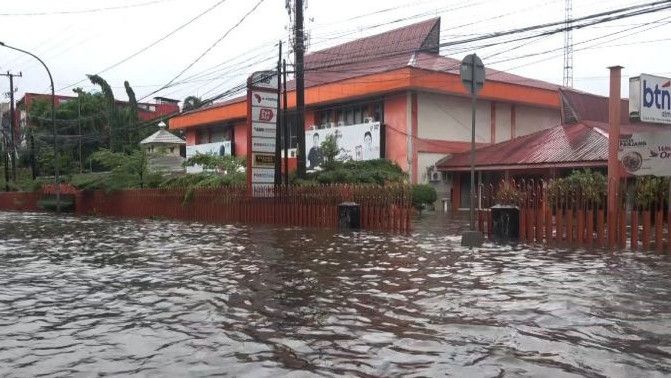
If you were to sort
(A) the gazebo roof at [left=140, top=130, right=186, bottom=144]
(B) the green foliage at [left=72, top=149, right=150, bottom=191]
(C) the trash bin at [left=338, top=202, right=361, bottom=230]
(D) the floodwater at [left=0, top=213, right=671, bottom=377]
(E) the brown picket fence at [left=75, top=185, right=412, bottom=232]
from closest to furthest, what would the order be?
(D) the floodwater at [left=0, top=213, right=671, bottom=377], (E) the brown picket fence at [left=75, top=185, right=412, bottom=232], (C) the trash bin at [left=338, top=202, right=361, bottom=230], (B) the green foliage at [left=72, top=149, right=150, bottom=191], (A) the gazebo roof at [left=140, top=130, right=186, bottom=144]

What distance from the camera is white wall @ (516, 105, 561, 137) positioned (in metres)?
34.5

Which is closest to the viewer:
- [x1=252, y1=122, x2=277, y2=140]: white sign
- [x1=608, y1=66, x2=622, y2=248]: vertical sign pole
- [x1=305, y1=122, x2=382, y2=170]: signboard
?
[x1=608, y1=66, x2=622, y2=248]: vertical sign pole

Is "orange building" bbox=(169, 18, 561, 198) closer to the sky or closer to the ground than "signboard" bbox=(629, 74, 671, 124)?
closer to the sky

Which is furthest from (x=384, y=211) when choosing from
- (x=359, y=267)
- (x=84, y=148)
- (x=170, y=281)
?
(x=84, y=148)

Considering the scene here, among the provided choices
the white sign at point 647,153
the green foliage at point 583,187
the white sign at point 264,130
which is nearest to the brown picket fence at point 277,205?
the white sign at point 264,130

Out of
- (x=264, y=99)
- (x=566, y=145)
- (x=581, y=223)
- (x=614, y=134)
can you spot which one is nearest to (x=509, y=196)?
(x=581, y=223)

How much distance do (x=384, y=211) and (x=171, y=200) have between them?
44.3 feet

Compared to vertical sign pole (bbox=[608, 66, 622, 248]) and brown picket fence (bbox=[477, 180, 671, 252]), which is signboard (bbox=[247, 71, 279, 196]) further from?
vertical sign pole (bbox=[608, 66, 622, 248])

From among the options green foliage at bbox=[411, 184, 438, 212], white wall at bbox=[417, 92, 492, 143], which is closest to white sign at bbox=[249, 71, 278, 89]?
green foliage at bbox=[411, 184, 438, 212]

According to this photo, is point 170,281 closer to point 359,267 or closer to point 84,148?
point 359,267

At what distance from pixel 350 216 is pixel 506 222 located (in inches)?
208

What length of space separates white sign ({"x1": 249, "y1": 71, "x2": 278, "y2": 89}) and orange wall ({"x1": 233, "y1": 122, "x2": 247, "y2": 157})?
767 inches

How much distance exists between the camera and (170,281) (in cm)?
887

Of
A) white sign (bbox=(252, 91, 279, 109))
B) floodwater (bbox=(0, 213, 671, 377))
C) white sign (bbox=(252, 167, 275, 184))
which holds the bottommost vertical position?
floodwater (bbox=(0, 213, 671, 377))
